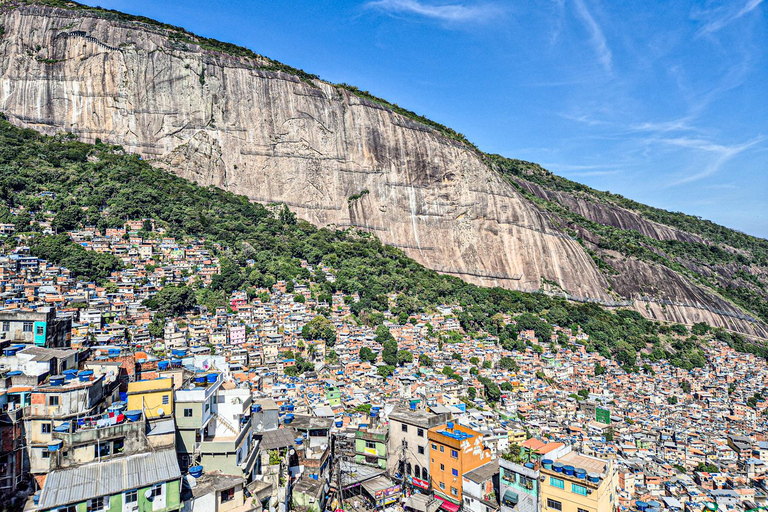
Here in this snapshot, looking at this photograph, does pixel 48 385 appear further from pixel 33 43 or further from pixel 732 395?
pixel 33 43

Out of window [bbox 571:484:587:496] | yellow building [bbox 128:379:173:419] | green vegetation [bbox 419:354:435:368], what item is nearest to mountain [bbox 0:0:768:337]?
green vegetation [bbox 419:354:435:368]

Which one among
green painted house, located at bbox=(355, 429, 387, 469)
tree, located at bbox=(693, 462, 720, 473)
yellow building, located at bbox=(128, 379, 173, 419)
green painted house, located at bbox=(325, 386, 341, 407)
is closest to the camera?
yellow building, located at bbox=(128, 379, 173, 419)

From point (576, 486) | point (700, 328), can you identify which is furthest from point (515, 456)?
point (700, 328)

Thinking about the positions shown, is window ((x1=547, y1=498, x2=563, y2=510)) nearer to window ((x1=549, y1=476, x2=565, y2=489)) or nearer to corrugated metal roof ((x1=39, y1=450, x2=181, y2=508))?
window ((x1=549, y1=476, x2=565, y2=489))

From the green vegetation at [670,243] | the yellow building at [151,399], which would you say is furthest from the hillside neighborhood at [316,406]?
the green vegetation at [670,243]

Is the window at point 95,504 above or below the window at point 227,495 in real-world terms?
above

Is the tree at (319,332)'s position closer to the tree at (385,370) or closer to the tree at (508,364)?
the tree at (385,370)

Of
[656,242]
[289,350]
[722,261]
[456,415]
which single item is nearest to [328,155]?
[289,350]
